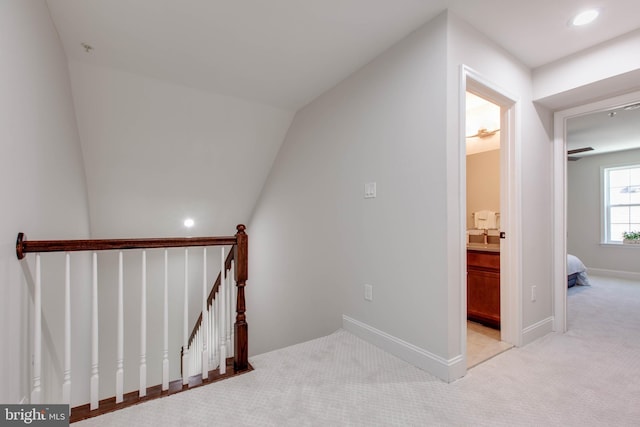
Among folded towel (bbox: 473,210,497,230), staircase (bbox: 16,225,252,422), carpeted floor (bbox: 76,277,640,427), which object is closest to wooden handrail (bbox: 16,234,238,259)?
staircase (bbox: 16,225,252,422)

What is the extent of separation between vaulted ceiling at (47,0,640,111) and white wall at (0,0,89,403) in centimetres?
39

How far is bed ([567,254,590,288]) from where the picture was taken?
446 centimetres

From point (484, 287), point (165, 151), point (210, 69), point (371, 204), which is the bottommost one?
point (484, 287)

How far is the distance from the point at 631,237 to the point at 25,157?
7.88m

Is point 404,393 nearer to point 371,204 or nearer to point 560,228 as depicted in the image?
point 371,204

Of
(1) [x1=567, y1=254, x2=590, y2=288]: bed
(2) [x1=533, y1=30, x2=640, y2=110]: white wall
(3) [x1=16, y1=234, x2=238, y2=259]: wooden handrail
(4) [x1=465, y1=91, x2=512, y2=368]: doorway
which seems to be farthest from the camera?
(1) [x1=567, y1=254, x2=590, y2=288]: bed

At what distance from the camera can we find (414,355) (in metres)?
2.05

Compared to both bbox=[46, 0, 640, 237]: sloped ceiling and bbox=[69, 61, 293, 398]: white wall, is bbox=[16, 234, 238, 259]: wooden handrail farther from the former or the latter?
bbox=[69, 61, 293, 398]: white wall

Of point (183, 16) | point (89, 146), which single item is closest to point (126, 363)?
point (89, 146)

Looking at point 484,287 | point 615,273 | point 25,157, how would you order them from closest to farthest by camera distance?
point 25,157
point 484,287
point 615,273

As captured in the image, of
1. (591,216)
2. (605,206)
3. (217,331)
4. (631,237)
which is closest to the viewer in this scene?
(217,331)

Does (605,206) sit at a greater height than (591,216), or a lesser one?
greater

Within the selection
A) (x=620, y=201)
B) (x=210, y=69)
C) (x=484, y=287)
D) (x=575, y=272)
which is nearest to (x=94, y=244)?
(x=210, y=69)

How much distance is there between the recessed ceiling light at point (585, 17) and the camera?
1880 mm
